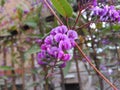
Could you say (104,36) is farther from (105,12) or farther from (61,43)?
(61,43)

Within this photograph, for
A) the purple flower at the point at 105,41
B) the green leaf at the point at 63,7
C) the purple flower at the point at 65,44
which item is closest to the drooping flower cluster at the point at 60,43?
the purple flower at the point at 65,44

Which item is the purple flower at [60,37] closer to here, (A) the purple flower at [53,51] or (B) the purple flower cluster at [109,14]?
(A) the purple flower at [53,51]

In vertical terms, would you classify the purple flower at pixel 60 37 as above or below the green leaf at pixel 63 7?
below

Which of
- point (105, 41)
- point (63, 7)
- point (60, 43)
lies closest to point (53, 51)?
point (60, 43)

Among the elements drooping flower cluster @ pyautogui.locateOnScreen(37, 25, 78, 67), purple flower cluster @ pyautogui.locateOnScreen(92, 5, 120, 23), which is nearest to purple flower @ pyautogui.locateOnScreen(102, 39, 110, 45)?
purple flower cluster @ pyautogui.locateOnScreen(92, 5, 120, 23)

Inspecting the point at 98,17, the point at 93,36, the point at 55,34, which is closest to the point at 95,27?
the point at 93,36

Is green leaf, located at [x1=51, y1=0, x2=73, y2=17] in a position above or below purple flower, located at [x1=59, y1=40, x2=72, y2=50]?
above

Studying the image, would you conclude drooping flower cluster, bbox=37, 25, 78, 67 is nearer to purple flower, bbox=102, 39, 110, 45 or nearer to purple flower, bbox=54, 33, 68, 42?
purple flower, bbox=54, 33, 68, 42

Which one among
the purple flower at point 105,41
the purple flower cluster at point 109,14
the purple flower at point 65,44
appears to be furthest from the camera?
the purple flower at point 105,41

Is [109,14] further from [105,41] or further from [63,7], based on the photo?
[105,41]
